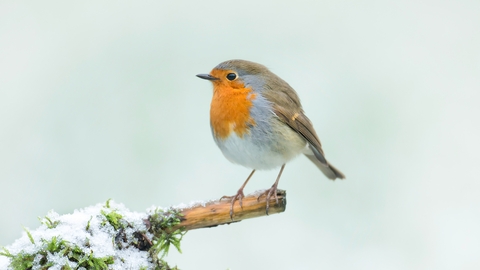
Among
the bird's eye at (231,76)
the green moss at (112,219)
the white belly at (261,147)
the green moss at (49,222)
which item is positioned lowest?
the green moss at (112,219)

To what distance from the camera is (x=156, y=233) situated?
2.78 meters

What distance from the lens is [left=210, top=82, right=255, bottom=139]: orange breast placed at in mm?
3770

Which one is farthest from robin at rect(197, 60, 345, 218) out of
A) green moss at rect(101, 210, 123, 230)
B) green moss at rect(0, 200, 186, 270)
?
green moss at rect(101, 210, 123, 230)

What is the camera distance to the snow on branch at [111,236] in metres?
2.38

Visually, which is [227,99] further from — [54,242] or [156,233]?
[54,242]

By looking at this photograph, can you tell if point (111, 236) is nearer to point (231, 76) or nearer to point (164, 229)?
→ point (164, 229)

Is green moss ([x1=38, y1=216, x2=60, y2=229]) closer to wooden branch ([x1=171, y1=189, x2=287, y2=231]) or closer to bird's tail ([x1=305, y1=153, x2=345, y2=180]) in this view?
wooden branch ([x1=171, y1=189, x2=287, y2=231])

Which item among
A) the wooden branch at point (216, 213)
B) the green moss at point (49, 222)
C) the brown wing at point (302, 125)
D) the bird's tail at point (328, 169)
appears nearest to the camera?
the green moss at point (49, 222)

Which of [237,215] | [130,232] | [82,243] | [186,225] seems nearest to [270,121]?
[237,215]

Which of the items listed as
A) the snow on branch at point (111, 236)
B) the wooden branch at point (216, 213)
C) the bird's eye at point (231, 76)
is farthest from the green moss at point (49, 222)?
the bird's eye at point (231, 76)

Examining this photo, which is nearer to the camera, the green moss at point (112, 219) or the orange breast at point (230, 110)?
the green moss at point (112, 219)

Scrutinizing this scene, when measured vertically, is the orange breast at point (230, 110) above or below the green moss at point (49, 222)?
above

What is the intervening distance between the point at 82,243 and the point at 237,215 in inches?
36.5

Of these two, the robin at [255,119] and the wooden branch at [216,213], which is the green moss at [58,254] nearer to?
the wooden branch at [216,213]
